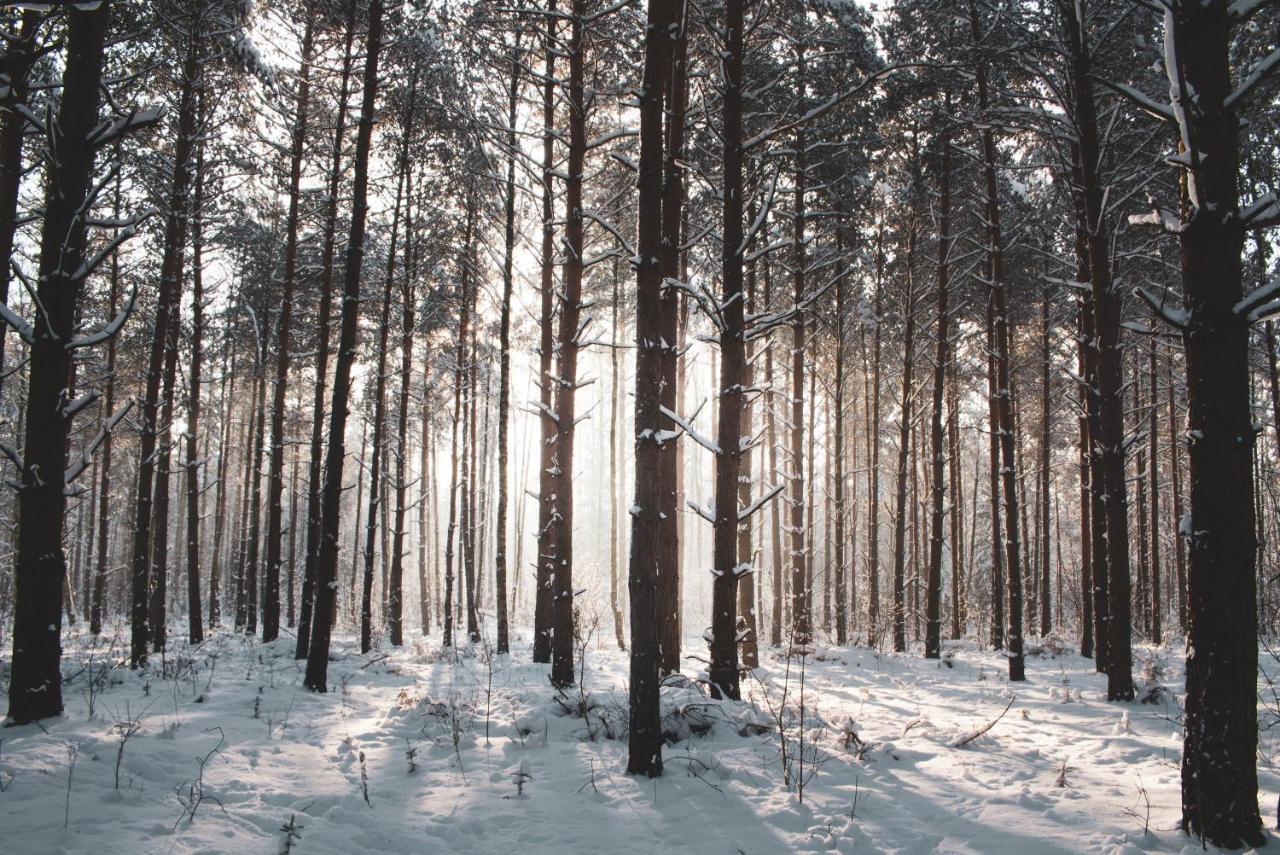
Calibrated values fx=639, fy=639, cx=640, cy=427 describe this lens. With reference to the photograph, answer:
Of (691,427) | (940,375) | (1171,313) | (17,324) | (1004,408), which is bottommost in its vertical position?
(691,427)

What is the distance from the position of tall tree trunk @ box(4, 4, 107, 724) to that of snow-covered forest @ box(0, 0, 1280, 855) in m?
0.03

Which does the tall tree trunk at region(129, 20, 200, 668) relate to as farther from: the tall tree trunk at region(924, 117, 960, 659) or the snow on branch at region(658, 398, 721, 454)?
the tall tree trunk at region(924, 117, 960, 659)

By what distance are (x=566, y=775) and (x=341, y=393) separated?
5.52 meters

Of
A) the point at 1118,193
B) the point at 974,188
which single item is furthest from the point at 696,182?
the point at 1118,193

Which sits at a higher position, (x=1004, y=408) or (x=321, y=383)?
(x=321, y=383)

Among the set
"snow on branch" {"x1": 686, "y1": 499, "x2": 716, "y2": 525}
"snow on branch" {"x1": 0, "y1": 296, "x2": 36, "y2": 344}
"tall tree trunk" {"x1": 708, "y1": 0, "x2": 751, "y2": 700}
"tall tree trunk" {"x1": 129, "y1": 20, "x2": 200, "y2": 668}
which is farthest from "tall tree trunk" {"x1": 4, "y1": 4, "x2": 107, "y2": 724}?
"tall tree trunk" {"x1": 708, "y1": 0, "x2": 751, "y2": 700}

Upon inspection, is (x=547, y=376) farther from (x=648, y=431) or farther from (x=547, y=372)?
(x=648, y=431)

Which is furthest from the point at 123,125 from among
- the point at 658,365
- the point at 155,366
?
the point at 155,366

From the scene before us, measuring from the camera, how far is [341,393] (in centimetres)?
815

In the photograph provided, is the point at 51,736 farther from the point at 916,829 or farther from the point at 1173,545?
the point at 1173,545

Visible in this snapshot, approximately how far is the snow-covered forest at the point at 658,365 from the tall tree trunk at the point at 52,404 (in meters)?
0.03

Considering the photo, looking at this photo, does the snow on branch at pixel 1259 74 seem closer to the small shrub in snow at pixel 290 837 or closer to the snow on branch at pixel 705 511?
the snow on branch at pixel 705 511

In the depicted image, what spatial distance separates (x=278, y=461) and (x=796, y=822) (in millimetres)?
11951

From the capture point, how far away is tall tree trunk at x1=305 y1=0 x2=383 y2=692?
8.12m
